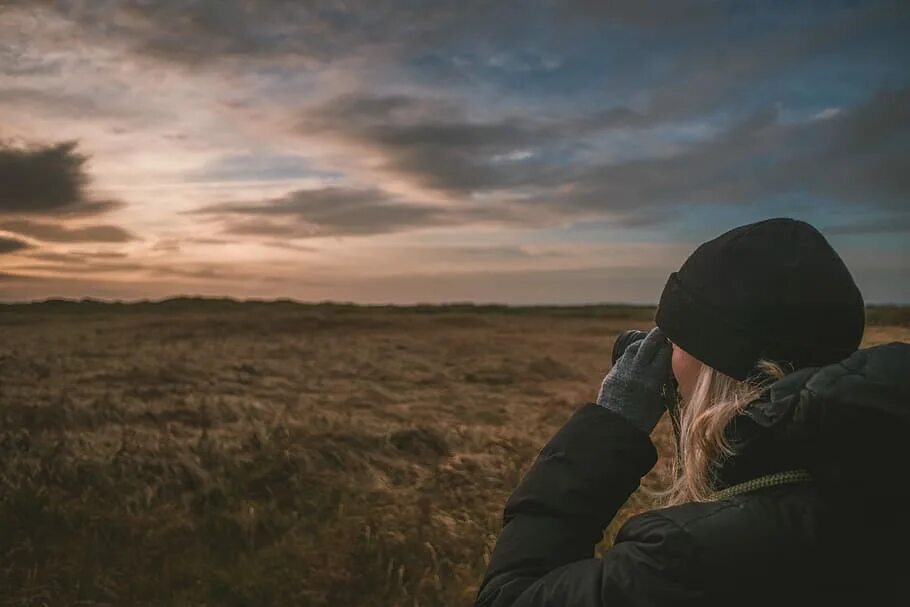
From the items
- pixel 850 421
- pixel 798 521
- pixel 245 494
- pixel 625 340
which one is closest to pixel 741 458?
pixel 798 521

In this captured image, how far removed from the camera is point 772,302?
1802mm

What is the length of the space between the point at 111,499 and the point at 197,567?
1.39 metres

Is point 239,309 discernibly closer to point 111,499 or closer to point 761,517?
point 111,499

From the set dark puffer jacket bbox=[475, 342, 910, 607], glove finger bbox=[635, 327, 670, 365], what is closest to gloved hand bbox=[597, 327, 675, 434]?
glove finger bbox=[635, 327, 670, 365]

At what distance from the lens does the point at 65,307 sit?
5084 cm

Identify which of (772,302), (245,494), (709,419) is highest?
(772,302)

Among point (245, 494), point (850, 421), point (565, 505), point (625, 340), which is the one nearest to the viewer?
point (850, 421)

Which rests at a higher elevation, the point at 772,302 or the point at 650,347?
the point at 772,302

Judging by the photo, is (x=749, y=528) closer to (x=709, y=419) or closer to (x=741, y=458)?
(x=741, y=458)

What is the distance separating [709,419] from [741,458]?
0.50 ft

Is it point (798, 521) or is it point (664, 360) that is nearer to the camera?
point (798, 521)

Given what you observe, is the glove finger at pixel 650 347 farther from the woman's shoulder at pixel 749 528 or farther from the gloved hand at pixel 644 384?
the woman's shoulder at pixel 749 528

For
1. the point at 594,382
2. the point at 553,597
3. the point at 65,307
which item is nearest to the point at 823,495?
the point at 553,597

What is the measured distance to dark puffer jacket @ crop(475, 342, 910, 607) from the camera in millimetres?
1496
